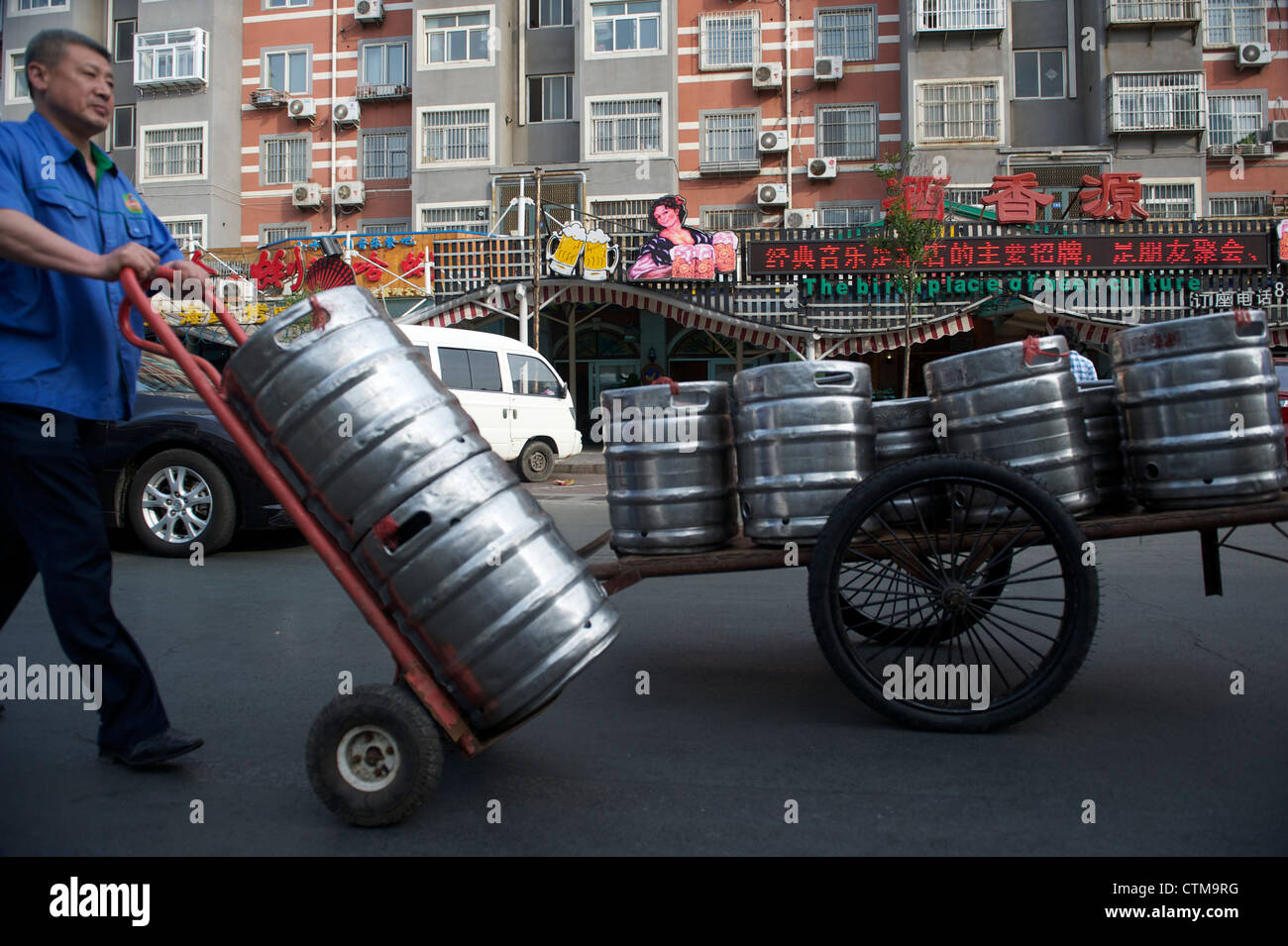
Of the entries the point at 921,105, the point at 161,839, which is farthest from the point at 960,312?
the point at 161,839

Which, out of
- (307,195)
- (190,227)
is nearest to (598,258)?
(307,195)

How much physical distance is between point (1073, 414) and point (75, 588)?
3.14 meters

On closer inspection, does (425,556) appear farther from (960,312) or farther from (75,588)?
(960,312)

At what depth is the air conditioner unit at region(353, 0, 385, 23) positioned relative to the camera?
26609 mm

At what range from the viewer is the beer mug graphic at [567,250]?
62.6 feet

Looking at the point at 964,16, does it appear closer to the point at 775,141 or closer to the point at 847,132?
the point at 847,132

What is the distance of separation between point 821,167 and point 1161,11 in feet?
30.4

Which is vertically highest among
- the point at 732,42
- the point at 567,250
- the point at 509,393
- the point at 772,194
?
the point at 732,42

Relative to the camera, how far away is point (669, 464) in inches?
129

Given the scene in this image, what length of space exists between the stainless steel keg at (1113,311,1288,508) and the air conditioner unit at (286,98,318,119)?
93.4 feet

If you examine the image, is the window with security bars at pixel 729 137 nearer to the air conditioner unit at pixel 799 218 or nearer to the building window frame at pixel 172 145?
the air conditioner unit at pixel 799 218

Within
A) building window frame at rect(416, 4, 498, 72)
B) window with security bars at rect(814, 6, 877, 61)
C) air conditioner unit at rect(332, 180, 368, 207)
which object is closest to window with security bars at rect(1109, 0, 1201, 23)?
window with security bars at rect(814, 6, 877, 61)

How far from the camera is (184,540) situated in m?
6.50

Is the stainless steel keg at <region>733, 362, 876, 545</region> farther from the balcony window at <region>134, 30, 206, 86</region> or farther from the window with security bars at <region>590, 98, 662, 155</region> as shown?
the balcony window at <region>134, 30, 206, 86</region>
